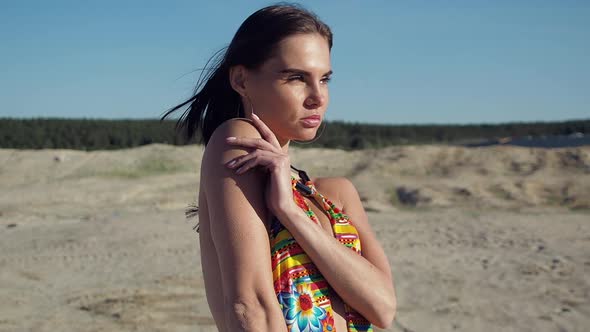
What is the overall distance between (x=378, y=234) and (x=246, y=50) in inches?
319

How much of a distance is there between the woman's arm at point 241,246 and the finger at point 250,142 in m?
0.02

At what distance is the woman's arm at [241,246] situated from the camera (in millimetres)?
1611

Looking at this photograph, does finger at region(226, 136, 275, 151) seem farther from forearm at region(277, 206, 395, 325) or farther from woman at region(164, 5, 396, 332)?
forearm at region(277, 206, 395, 325)

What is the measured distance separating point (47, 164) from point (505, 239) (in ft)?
38.4

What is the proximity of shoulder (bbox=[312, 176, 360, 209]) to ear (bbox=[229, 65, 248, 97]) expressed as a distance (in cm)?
49

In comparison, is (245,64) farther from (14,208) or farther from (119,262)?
(14,208)

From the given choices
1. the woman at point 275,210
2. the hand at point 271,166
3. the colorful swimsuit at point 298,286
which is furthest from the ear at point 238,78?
the colorful swimsuit at point 298,286

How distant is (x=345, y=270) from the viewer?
6.01 feet

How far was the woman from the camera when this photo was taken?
64.7 inches

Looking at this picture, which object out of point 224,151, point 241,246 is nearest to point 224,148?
point 224,151

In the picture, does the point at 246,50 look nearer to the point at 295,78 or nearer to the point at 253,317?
the point at 295,78

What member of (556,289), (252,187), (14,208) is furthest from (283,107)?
(14,208)

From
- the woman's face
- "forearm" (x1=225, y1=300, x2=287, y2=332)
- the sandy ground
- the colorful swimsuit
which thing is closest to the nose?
the woman's face

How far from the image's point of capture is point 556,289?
22.8ft
